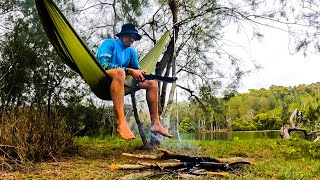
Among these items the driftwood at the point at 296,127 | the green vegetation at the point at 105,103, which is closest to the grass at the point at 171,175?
the green vegetation at the point at 105,103

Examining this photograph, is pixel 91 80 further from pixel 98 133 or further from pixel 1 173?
pixel 98 133

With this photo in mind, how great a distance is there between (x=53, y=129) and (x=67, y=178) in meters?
0.81

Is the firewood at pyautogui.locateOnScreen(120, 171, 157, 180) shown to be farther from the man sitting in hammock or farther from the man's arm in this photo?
the man's arm

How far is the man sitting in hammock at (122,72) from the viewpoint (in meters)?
2.13

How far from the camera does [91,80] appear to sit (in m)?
2.26

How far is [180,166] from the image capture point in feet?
8.24

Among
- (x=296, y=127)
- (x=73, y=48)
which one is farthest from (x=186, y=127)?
(x=296, y=127)

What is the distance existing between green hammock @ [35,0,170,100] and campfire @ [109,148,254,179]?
0.51 meters

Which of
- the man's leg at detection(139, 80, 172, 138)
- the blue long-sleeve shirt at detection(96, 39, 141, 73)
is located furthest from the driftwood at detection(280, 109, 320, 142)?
the blue long-sleeve shirt at detection(96, 39, 141, 73)

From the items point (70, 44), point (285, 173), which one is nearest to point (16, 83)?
point (70, 44)

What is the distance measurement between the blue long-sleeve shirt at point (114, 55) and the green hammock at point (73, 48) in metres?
0.08

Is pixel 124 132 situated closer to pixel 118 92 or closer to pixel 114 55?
pixel 118 92

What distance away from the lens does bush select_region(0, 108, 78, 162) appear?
2822mm

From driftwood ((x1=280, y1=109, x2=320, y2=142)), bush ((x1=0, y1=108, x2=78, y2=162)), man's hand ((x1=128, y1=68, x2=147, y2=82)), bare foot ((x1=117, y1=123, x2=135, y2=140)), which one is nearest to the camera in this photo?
bare foot ((x1=117, y1=123, x2=135, y2=140))
